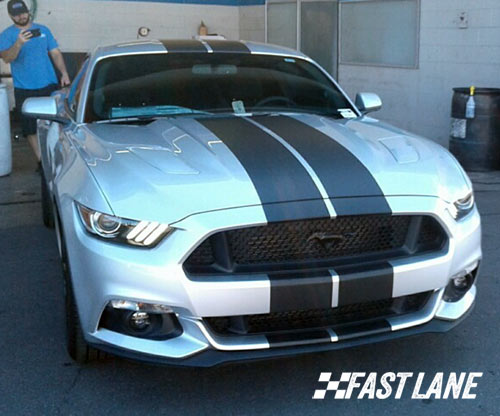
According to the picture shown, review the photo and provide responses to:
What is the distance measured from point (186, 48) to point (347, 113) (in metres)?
1.13

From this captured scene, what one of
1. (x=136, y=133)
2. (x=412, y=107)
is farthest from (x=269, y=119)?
(x=412, y=107)

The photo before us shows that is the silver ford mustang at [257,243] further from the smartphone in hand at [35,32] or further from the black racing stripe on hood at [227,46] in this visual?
the smartphone in hand at [35,32]

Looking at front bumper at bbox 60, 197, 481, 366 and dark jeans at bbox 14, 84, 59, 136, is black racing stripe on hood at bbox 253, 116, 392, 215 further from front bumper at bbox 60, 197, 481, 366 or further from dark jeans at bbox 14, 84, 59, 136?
dark jeans at bbox 14, 84, 59, 136

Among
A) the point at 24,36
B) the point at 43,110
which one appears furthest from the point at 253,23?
the point at 43,110

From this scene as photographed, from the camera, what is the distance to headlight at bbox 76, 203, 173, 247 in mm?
2939

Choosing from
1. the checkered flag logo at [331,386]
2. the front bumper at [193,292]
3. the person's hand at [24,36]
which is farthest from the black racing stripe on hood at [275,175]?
the person's hand at [24,36]

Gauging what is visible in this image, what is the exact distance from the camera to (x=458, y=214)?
132 inches

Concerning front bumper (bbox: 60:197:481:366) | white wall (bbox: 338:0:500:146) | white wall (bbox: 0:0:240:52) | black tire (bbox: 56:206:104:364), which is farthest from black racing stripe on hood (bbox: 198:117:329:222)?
white wall (bbox: 0:0:240:52)

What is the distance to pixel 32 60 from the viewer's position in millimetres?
8023

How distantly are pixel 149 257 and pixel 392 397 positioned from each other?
1.26 m

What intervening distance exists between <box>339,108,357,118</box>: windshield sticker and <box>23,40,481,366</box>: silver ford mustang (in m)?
0.82

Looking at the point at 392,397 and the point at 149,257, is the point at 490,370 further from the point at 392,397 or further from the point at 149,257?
the point at 149,257

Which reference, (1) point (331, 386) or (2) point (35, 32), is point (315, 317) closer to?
(1) point (331, 386)

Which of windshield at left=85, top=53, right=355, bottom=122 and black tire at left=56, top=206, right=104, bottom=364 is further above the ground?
windshield at left=85, top=53, right=355, bottom=122
